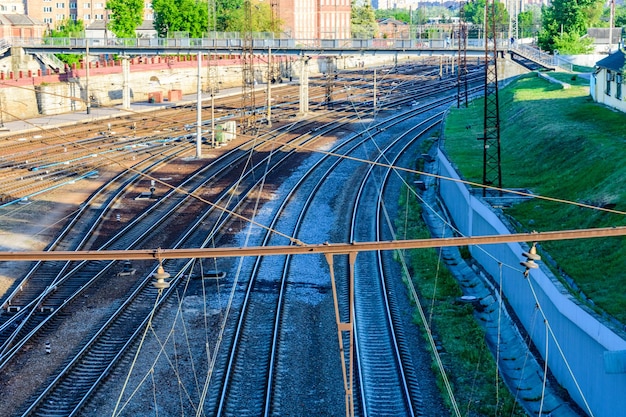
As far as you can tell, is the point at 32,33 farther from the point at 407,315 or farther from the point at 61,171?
the point at 407,315

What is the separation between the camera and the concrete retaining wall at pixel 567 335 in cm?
1488

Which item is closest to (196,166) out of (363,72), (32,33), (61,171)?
(61,171)

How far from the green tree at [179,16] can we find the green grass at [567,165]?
4171 centimetres

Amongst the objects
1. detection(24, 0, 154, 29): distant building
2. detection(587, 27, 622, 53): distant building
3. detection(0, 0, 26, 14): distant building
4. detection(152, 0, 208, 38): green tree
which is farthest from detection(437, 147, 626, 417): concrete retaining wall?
detection(0, 0, 26, 14): distant building

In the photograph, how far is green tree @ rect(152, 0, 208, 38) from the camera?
3516 inches

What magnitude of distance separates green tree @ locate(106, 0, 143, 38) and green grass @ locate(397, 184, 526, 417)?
204 ft

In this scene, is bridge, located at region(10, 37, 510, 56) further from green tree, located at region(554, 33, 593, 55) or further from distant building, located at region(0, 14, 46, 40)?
distant building, located at region(0, 14, 46, 40)

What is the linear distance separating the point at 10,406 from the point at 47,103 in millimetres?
47893

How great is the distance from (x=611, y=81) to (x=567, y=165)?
34.6 feet

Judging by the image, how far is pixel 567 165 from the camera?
32.7 meters

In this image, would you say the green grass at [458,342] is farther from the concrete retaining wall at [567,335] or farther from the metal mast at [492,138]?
the metal mast at [492,138]

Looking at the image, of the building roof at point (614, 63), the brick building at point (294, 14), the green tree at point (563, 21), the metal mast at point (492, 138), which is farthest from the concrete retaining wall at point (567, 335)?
the brick building at point (294, 14)

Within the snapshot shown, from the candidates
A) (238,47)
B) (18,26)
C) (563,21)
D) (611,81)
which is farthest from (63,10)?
(611,81)

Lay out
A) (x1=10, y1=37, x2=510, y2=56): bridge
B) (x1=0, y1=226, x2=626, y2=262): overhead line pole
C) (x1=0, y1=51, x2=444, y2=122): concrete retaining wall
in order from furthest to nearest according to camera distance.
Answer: (x1=0, y1=51, x2=444, y2=122): concrete retaining wall, (x1=10, y1=37, x2=510, y2=56): bridge, (x1=0, y1=226, x2=626, y2=262): overhead line pole
